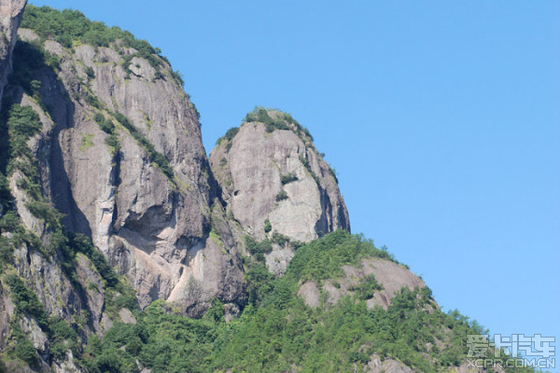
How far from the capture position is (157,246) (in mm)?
116375

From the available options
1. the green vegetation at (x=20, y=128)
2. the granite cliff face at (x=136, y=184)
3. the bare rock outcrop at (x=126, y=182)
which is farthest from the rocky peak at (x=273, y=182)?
the green vegetation at (x=20, y=128)

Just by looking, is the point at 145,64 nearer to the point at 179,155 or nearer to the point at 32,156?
the point at 179,155

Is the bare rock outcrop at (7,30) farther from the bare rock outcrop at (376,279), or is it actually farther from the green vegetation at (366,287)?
the green vegetation at (366,287)

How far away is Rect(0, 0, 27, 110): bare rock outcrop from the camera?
10594cm

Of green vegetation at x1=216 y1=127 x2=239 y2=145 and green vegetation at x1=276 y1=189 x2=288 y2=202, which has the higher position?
green vegetation at x1=216 y1=127 x2=239 y2=145

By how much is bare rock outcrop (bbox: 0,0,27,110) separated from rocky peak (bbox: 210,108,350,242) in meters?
36.5

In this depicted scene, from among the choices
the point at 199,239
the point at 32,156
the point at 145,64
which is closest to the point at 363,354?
the point at 199,239

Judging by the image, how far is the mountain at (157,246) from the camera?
326 feet

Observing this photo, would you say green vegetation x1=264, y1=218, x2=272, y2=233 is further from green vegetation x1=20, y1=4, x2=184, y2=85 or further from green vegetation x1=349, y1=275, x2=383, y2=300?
green vegetation x1=349, y1=275, x2=383, y2=300

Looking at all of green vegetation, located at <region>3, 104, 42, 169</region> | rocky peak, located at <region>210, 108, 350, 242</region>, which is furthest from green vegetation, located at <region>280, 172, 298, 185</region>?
green vegetation, located at <region>3, 104, 42, 169</region>

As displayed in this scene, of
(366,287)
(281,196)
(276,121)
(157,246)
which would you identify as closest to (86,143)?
(157,246)

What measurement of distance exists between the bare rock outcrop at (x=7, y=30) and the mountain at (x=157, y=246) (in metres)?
0.20

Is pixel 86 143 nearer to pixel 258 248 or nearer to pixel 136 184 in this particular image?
pixel 136 184

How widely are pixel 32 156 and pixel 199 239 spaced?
21.4 m
